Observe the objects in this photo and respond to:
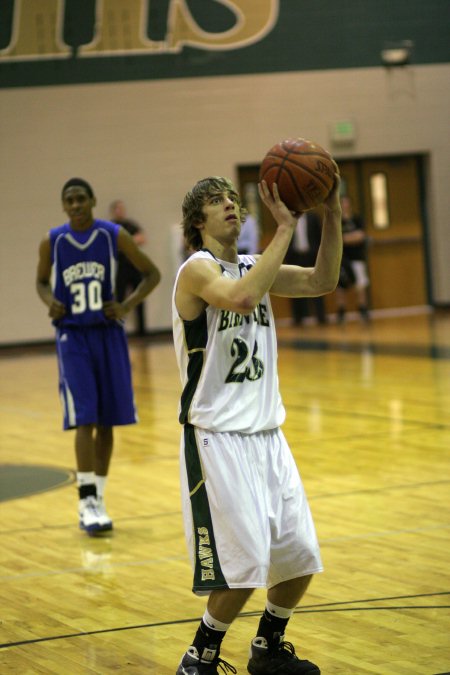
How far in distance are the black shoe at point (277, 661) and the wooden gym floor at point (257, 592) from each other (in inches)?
4.7

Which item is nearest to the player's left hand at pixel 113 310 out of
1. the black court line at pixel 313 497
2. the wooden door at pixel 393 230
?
the black court line at pixel 313 497

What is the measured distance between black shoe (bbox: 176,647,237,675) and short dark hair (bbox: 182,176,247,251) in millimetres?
1197

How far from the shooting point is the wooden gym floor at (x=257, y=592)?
3.66 metres

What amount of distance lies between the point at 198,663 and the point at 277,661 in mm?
262

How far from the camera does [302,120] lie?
640 inches

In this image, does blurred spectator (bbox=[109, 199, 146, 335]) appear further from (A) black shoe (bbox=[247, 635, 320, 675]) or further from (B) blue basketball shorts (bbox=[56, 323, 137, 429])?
(A) black shoe (bbox=[247, 635, 320, 675])

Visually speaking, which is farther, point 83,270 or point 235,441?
point 83,270

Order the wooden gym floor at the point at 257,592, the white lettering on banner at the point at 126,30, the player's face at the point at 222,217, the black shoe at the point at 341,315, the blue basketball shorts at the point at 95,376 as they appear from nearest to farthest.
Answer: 1. the player's face at the point at 222,217
2. the wooden gym floor at the point at 257,592
3. the blue basketball shorts at the point at 95,376
4. the white lettering on banner at the point at 126,30
5. the black shoe at the point at 341,315

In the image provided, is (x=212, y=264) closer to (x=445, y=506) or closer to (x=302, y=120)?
(x=445, y=506)

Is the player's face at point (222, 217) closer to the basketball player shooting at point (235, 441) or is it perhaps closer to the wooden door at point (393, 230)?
the basketball player shooting at point (235, 441)

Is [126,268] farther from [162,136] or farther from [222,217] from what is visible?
[222,217]

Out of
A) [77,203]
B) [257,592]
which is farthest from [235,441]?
[77,203]

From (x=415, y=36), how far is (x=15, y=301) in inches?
269

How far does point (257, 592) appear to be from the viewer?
171 inches
